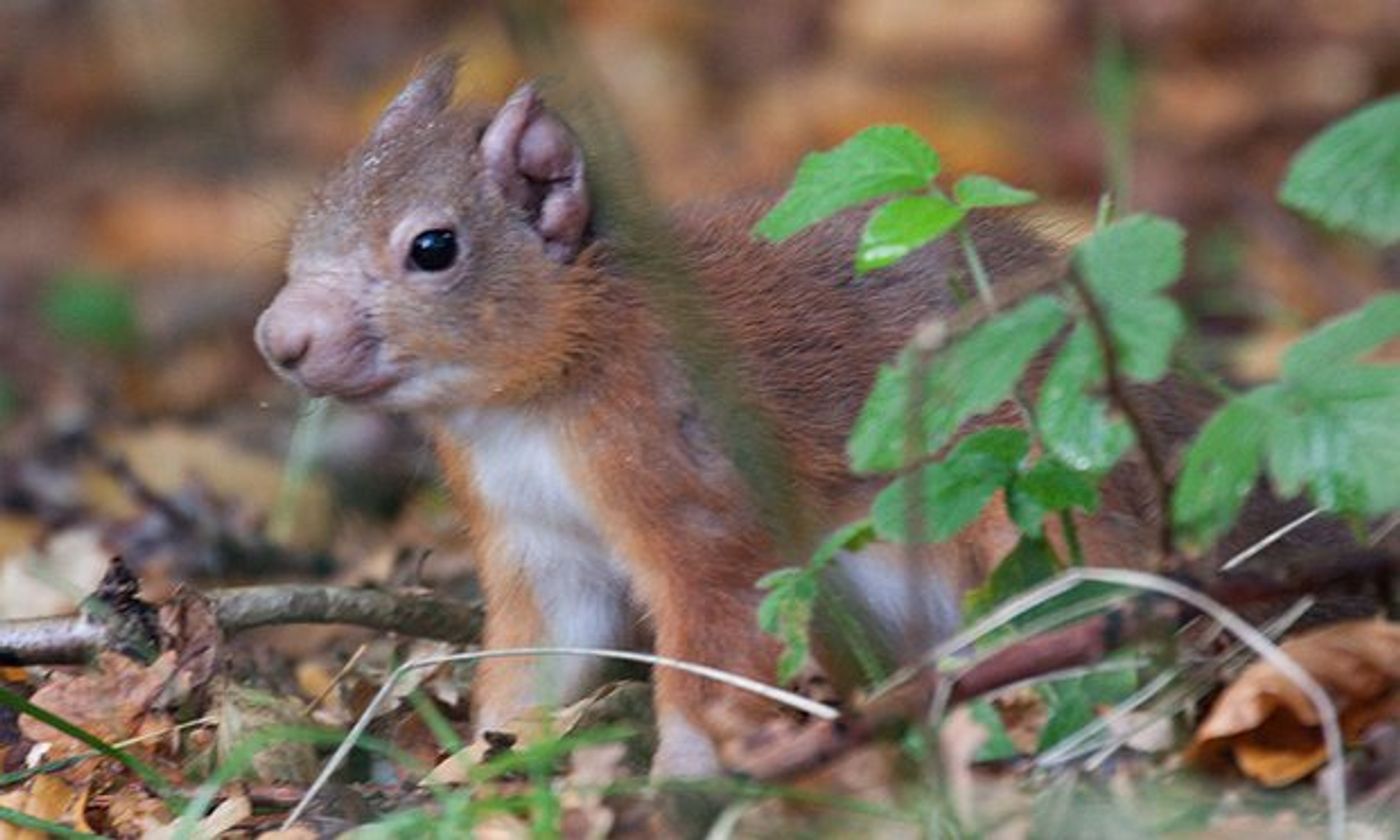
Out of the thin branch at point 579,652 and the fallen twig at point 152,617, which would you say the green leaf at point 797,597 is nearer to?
the thin branch at point 579,652

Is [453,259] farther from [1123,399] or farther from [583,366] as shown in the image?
[1123,399]

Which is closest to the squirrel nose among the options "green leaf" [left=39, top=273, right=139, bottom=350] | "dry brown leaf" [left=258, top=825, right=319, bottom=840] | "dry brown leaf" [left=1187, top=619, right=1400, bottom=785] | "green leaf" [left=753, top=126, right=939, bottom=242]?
"dry brown leaf" [left=258, top=825, right=319, bottom=840]

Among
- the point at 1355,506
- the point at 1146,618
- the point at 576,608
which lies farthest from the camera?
the point at 576,608

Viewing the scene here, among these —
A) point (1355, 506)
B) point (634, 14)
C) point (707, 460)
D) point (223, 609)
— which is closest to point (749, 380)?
point (707, 460)

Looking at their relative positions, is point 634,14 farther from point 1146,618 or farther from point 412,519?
point 1146,618

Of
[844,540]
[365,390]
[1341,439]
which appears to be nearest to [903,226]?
[844,540]

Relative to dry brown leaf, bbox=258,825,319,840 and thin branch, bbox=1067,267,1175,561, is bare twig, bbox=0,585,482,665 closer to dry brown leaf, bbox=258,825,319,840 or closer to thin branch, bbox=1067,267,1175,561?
dry brown leaf, bbox=258,825,319,840
